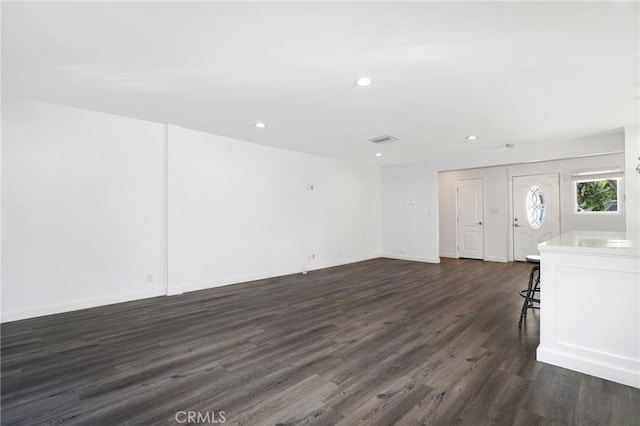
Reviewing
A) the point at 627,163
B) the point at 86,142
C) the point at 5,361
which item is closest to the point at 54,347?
the point at 5,361

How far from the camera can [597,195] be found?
6324mm

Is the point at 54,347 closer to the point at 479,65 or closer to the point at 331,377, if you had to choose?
the point at 331,377

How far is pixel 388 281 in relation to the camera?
5273 millimetres

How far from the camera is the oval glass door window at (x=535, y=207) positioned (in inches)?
279

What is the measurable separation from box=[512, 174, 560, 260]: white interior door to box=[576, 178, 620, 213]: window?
1.33 ft

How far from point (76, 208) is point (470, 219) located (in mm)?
8536

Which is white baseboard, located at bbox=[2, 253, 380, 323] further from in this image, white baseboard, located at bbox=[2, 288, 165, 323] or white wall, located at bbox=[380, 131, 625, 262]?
white wall, located at bbox=[380, 131, 625, 262]

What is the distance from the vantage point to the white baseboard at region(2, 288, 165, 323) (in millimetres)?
3322

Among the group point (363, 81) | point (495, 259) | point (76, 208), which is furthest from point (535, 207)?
point (76, 208)

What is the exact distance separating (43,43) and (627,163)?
7186 millimetres

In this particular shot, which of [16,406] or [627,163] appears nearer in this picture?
[16,406]

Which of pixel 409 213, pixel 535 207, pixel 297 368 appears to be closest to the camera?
pixel 297 368

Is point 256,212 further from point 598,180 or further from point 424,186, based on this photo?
point 598,180

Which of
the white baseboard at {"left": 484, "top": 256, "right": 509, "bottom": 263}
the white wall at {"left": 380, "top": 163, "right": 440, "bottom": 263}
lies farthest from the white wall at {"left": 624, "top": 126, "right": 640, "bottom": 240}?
the white wall at {"left": 380, "top": 163, "right": 440, "bottom": 263}
